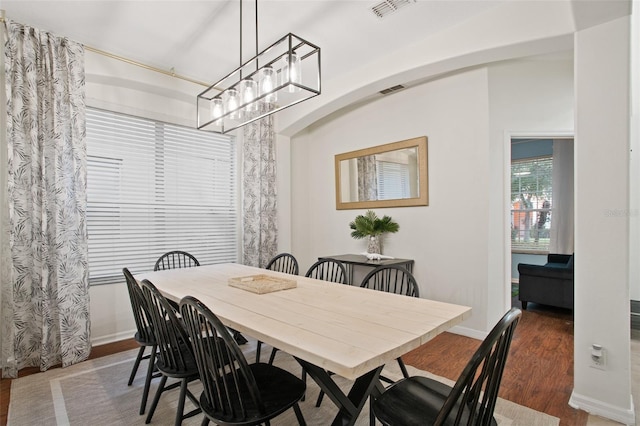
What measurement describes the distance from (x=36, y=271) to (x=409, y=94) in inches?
155

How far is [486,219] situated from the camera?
3234mm

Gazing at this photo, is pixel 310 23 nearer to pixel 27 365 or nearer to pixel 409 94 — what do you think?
pixel 409 94

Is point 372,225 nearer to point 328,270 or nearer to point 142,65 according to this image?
point 328,270

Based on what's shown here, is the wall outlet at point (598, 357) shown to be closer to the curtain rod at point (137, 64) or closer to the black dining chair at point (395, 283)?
the black dining chair at point (395, 283)

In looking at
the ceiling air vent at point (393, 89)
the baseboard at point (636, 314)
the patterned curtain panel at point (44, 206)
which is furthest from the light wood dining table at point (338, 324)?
the baseboard at point (636, 314)

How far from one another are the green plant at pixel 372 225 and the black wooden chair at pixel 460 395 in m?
2.38

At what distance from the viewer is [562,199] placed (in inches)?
221

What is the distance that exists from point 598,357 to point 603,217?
0.86 metres

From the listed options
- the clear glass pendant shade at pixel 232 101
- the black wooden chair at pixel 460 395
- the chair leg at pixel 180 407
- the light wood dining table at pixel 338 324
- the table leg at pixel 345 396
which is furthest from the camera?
the clear glass pendant shade at pixel 232 101

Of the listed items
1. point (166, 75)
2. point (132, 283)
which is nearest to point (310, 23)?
point (166, 75)

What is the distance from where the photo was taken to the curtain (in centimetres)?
555

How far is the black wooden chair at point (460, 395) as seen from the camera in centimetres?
102

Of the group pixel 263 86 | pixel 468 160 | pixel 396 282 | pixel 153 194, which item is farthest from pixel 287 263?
pixel 468 160

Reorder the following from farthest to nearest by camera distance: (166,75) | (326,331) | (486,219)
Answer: (166,75) < (486,219) < (326,331)
